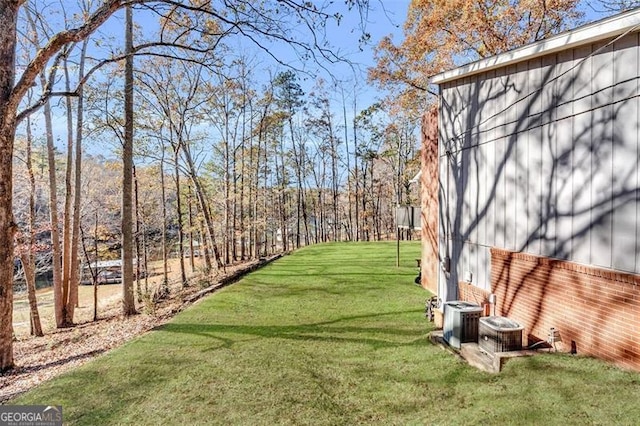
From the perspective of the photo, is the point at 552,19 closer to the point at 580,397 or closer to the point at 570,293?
the point at 570,293

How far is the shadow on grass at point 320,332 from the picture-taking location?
6.02m

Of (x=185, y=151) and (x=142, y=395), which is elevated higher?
(x=185, y=151)

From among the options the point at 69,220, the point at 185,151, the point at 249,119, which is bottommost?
the point at 69,220

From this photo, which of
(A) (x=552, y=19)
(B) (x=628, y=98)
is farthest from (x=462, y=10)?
(B) (x=628, y=98)

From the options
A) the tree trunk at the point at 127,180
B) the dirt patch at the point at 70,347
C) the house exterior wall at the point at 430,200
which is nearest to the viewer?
the dirt patch at the point at 70,347

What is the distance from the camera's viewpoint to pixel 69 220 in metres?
10.1

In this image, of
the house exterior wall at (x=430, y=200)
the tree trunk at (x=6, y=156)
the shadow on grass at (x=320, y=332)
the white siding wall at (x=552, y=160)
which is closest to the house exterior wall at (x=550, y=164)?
the white siding wall at (x=552, y=160)

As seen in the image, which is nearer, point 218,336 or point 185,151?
point 218,336

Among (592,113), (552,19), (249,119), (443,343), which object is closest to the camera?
(592,113)

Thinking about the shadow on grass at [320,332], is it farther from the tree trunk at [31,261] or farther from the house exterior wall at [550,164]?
the tree trunk at [31,261]

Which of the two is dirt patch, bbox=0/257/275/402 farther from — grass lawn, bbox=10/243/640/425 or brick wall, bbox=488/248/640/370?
brick wall, bbox=488/248/640/370

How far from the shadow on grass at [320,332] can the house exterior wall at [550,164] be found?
1.73m

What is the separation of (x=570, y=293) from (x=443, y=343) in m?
1.94

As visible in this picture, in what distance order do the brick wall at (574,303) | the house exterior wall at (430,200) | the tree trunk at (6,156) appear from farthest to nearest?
the house exterior wall at (430,200) < the tree trunk at (6,156) < the brick wall at (574,303)
